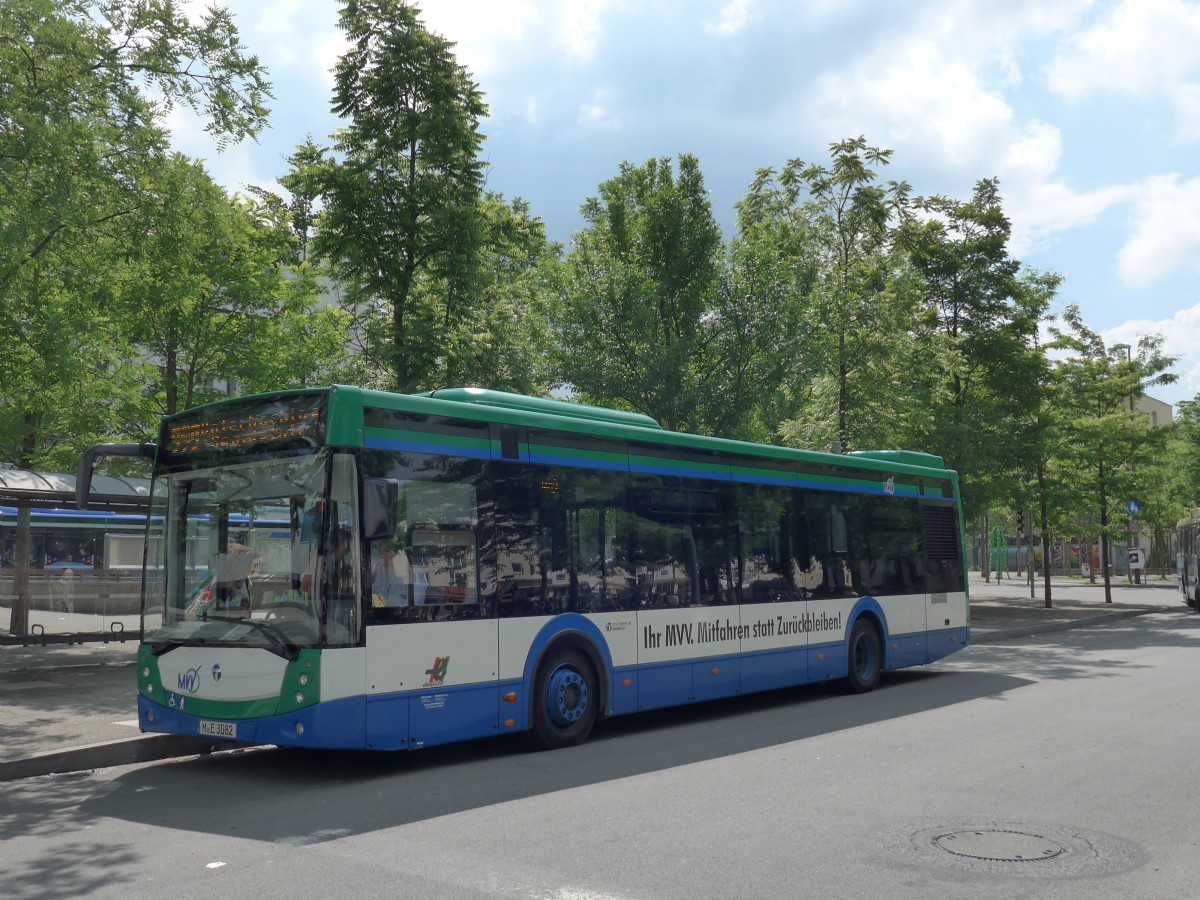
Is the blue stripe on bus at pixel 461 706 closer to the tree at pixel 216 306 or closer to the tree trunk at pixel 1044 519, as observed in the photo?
the tree at pixel 216 306

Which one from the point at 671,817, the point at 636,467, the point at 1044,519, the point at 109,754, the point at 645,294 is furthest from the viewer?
the point at 1044,519

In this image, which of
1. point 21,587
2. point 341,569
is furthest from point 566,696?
point 21,587

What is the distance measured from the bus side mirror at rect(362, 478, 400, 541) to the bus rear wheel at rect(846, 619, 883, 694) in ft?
26.5

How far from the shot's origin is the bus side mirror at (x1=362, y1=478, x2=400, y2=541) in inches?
340

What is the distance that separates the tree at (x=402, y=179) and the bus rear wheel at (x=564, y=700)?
24.8ft

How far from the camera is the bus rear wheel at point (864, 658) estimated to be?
49.0 ft

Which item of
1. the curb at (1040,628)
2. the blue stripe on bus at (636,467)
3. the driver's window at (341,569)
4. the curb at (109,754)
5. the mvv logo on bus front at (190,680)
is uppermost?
the blue stripe on bus at (636,467)

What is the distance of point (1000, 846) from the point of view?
6.60 m

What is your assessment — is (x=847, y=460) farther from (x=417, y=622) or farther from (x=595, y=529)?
(x=417, y=622)

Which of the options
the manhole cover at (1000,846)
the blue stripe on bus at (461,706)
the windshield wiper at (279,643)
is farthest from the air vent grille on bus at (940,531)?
the windshield wiper at (279,643)

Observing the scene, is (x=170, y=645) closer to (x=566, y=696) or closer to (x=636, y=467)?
(x=566, y=696)

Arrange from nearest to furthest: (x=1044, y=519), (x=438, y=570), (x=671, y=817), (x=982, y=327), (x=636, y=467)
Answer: (x=671, y=817) → (x=438, y=570) → (x=636, y=467) → (x=982, y=327) → (x=1044, y=519)

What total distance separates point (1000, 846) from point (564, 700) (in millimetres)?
4830

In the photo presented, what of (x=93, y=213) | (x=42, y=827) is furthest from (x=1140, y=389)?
(x=42, y=827)
